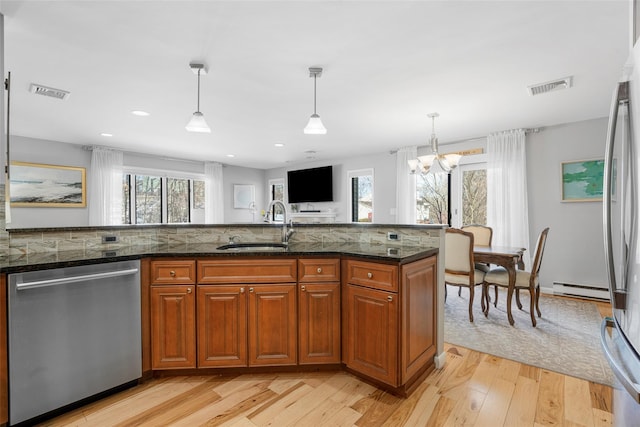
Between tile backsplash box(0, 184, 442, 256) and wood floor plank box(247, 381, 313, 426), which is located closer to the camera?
wood floor plank box(247, 381, 313, 426)

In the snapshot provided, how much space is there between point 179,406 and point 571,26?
348cm

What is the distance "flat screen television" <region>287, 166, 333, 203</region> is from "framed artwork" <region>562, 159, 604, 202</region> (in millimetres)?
4219

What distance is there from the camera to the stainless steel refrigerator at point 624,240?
757mm

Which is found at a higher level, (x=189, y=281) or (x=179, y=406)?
(x=189, y=281)

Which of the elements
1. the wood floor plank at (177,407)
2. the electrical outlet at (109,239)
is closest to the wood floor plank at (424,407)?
the wood floor plank at (177,407)

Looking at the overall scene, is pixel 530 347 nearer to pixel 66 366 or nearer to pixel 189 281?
pixel 189 281

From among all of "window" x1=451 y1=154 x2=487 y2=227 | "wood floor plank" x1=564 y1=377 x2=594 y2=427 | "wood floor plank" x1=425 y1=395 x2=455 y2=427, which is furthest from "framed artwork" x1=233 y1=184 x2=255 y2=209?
"wood floor plank" x1=564 y1=377 x2=594 y2=427

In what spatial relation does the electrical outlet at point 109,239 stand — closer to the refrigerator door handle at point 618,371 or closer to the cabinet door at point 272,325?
the cabinet door at point 272,325

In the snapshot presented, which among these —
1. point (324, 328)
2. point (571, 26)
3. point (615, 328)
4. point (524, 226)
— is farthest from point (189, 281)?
point (524, 226)

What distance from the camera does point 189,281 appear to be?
1995 mm

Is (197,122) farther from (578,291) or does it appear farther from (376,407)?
(578,291)

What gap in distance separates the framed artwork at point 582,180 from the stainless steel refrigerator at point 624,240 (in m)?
4.01

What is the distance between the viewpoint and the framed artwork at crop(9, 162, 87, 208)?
184 inches

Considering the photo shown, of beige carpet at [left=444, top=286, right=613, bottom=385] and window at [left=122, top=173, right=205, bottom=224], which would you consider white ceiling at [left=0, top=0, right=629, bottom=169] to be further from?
beige carpet at [left=444, top=286, right=613, bottom=385]
